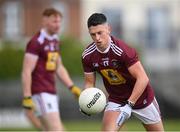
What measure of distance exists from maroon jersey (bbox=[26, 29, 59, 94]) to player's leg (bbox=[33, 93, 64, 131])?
111mm

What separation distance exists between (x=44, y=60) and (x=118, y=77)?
2856mm

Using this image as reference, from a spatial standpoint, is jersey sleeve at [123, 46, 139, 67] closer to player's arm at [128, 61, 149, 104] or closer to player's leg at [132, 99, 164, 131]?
player's arm at [128, 61, 149, 104]

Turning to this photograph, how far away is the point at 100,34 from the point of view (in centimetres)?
980

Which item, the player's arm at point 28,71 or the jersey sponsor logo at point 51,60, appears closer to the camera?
the player's arm at point 28,71

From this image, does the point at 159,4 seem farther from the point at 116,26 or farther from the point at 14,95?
the point at 14,95

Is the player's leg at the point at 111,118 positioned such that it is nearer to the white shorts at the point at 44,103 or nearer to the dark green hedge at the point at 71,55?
the white shorts at the point at 44,103

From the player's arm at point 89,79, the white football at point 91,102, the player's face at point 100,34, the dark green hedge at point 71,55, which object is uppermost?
the player's face at point 100,34

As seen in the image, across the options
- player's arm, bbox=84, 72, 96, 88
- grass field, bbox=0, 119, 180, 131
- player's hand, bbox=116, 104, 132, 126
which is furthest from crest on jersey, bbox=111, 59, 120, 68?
grass field, bbox=0, 119, 180, 131

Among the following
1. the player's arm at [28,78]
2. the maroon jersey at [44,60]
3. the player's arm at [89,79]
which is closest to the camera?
the player's arm at [89,79]

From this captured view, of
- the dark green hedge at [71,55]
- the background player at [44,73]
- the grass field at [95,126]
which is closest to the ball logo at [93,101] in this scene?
the background player at [44,73]

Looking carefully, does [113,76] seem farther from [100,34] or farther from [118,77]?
[100,34]

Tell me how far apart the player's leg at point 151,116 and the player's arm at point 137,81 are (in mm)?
589

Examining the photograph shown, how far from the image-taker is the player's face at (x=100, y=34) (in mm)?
9773

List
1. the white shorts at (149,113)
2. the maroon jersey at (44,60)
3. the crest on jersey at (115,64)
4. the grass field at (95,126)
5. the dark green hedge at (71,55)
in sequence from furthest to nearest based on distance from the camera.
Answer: the dark green hedge at (71,55) < the grass field at (95,126) < the maroon jersey at (44,60) < the white shorts at (149,113) < the crest on jersey at (115,64)
